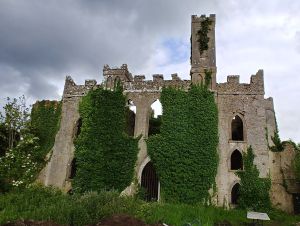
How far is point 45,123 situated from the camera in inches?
1050

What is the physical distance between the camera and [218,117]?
2444 cm

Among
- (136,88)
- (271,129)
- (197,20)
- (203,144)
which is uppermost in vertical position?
(197,20)

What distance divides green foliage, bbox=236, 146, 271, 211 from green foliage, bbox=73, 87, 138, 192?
7.45 metres

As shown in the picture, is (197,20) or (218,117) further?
(197,20)

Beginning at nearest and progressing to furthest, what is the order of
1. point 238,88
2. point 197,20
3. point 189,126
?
point 189,126 → point 238,88 → point 197,20

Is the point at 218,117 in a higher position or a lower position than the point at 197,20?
lower

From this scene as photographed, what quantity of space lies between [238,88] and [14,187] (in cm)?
1722

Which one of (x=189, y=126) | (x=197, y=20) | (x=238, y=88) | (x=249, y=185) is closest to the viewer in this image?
(x=249, y=185)

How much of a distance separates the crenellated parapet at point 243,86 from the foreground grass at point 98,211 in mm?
8696

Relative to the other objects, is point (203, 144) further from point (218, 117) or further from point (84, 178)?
point (84, 178)

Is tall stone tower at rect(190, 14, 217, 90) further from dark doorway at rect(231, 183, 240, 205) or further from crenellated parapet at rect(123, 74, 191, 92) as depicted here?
dark doorway at rect(231, 183, 240, 205)

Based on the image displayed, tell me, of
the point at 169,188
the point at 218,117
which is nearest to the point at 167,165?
the point at 169,188

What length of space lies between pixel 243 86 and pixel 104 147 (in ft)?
36.5

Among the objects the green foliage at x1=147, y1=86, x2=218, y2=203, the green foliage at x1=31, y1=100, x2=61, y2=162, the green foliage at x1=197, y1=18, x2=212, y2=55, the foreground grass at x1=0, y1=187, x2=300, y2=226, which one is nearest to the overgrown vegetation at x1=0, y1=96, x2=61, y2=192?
the green foliage at x1=31, y1=100, x2=61, y2=162
